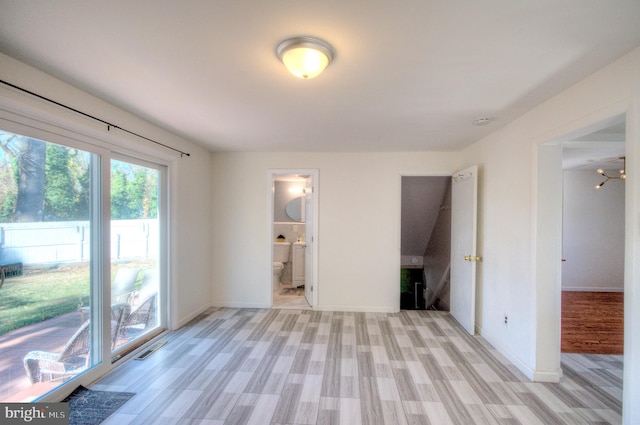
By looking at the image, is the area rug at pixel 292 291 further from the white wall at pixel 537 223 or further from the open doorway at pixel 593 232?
the open doorway at pixel 593 232

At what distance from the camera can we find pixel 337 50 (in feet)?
4.78

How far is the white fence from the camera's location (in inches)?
66.3

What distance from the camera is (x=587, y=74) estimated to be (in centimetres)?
172

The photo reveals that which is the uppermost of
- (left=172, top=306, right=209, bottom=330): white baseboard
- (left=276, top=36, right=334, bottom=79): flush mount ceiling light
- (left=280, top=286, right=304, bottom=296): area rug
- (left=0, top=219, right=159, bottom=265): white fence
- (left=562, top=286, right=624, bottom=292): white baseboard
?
(left=276, top=36, right=334, bottom=79): flush mount ceiling light

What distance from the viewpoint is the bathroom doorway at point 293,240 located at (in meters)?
3.95

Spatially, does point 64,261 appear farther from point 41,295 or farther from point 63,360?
point 63,360

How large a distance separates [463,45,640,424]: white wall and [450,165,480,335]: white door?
12 centimetres

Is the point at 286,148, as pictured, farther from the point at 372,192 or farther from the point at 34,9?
the point at 34,9

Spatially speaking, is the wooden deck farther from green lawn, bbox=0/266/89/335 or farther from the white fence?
the white fence

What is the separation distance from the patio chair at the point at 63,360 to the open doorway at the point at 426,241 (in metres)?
4.29

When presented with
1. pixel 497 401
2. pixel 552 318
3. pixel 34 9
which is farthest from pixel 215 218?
pixel 552 318

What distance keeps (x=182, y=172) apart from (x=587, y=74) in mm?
3820

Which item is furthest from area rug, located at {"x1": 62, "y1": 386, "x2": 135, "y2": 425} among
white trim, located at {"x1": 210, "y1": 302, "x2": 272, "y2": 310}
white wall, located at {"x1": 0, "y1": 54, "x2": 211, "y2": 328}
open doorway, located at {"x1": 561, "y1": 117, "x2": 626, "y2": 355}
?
open doorway, located at {"x1": 561, "y1": 117, "x2": 626, "y2": 355}

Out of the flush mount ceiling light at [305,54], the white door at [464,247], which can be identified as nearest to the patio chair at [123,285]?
the flush mount ceiling light at [305,54]
